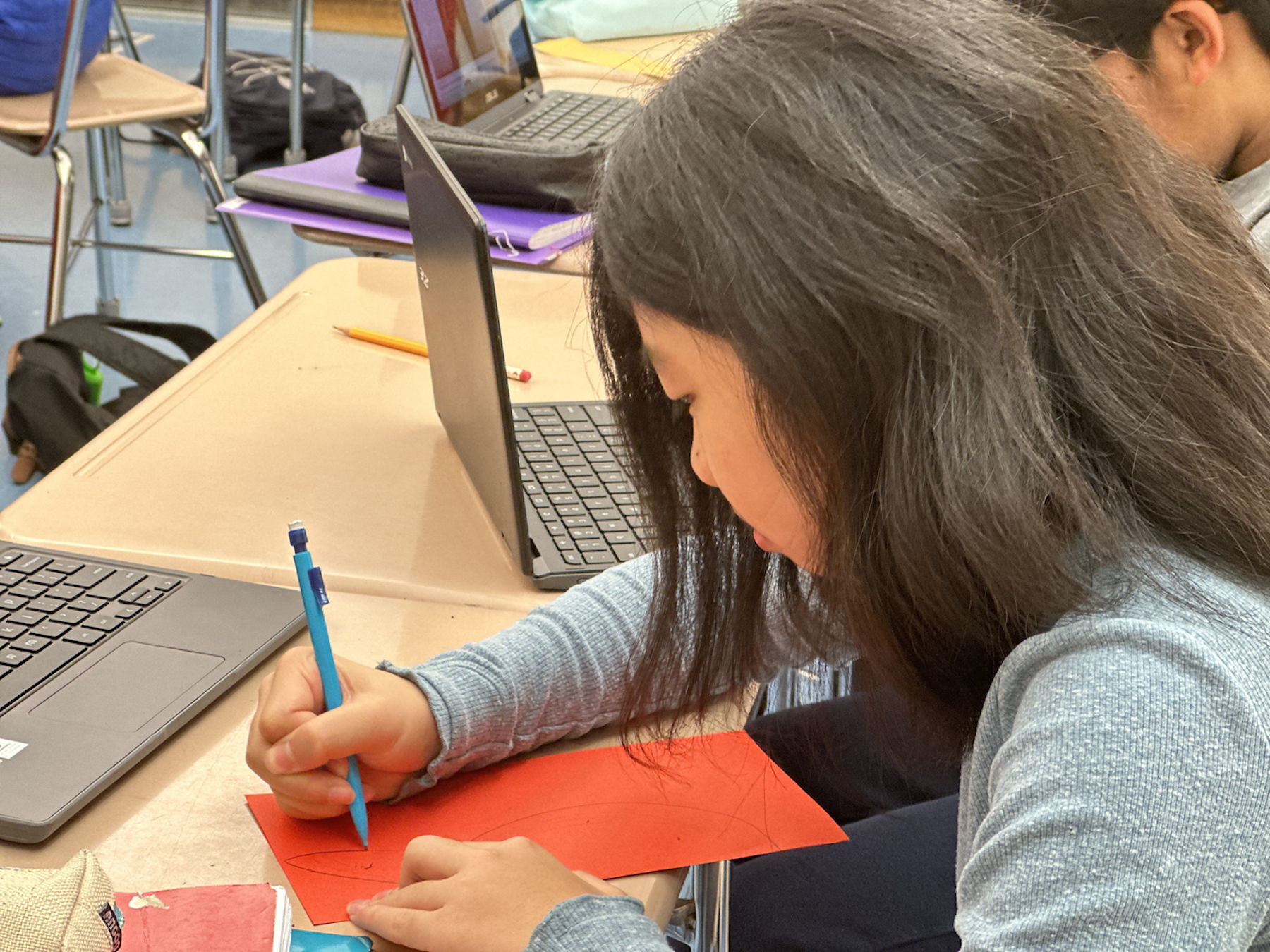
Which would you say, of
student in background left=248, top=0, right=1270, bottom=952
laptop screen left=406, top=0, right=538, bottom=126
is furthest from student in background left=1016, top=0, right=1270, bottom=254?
laptop screen left=406, top=0, right=538, bottom=126

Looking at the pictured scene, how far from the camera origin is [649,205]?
1.93 ft

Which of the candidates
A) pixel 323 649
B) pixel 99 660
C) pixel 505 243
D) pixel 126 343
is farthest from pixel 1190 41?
pixel 126 343

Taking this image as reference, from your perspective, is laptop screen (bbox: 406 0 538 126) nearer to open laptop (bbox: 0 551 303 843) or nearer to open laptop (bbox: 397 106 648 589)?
open laptop (bbox: 397 106 648 589)

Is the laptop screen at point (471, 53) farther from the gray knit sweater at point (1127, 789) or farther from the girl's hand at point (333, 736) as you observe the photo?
the gray knit sweater at point (1127, 789)

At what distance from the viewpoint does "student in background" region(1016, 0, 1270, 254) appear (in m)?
1.01

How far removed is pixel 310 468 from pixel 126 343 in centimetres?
91

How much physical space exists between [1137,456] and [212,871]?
49 centimetres

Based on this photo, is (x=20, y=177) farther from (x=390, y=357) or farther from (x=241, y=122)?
(x=390, y=357)

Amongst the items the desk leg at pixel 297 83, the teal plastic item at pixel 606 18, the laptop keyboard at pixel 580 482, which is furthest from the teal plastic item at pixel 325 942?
the desk leg at pixel 297 83

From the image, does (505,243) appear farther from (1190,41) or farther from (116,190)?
(116,190)

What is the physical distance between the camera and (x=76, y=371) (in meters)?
1.84

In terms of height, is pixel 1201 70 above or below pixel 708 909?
above

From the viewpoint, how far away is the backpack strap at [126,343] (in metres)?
1.77

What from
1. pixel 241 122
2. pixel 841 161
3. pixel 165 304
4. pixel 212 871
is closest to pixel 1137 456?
pixel 841 161
